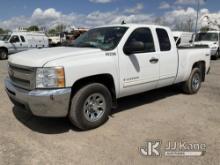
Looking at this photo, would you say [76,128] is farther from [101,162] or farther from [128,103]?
[128,103]

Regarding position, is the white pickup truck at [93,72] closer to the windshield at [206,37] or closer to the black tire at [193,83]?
the black tire at [193,83]

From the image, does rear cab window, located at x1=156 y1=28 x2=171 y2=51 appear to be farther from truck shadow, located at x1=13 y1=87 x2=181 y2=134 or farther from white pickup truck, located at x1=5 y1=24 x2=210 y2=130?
truck shadow, located at x1=13 y1=87 x2=181 y2=134

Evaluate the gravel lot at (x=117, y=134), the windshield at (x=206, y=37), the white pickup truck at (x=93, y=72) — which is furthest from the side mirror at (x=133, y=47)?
the windshield at (x=206, y=37)

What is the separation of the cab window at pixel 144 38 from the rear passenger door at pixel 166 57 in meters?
0.25

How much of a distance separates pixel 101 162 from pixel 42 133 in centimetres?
144

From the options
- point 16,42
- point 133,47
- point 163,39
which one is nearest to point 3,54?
point 16,42

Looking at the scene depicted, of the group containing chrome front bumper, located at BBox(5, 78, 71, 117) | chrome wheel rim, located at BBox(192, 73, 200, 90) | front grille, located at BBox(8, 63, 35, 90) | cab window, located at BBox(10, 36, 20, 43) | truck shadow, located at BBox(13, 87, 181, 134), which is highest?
cab window, located at BBox(10, 36, 20, 43)

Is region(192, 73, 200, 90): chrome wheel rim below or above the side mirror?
below

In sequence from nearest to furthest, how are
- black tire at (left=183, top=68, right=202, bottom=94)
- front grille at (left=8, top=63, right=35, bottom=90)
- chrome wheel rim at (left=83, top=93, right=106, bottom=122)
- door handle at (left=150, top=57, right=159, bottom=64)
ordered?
front grille at (left=8, top=63, right=35, bottom=90), chrome wheel rim at (left=83, top=93, right=106, bottom=122), door handle at (left=150, top=57, right=159, bottom=64), black tire at (left=183, top=68, right=202, bottom=94)

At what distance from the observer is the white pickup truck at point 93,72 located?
4152mm

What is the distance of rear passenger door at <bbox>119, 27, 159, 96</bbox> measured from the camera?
5066 millimetres

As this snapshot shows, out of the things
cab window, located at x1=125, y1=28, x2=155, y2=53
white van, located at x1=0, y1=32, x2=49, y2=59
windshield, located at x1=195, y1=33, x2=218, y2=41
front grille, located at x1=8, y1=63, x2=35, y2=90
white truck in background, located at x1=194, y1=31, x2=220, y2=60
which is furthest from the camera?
windshield, located at x1=195, y1=33, x2=218, y2=41

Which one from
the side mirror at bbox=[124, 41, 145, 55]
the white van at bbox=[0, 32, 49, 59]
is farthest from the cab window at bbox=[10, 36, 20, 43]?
the side mirror at bbox=[124, 41, 145, 55]

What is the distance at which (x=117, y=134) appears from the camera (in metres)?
4.54
